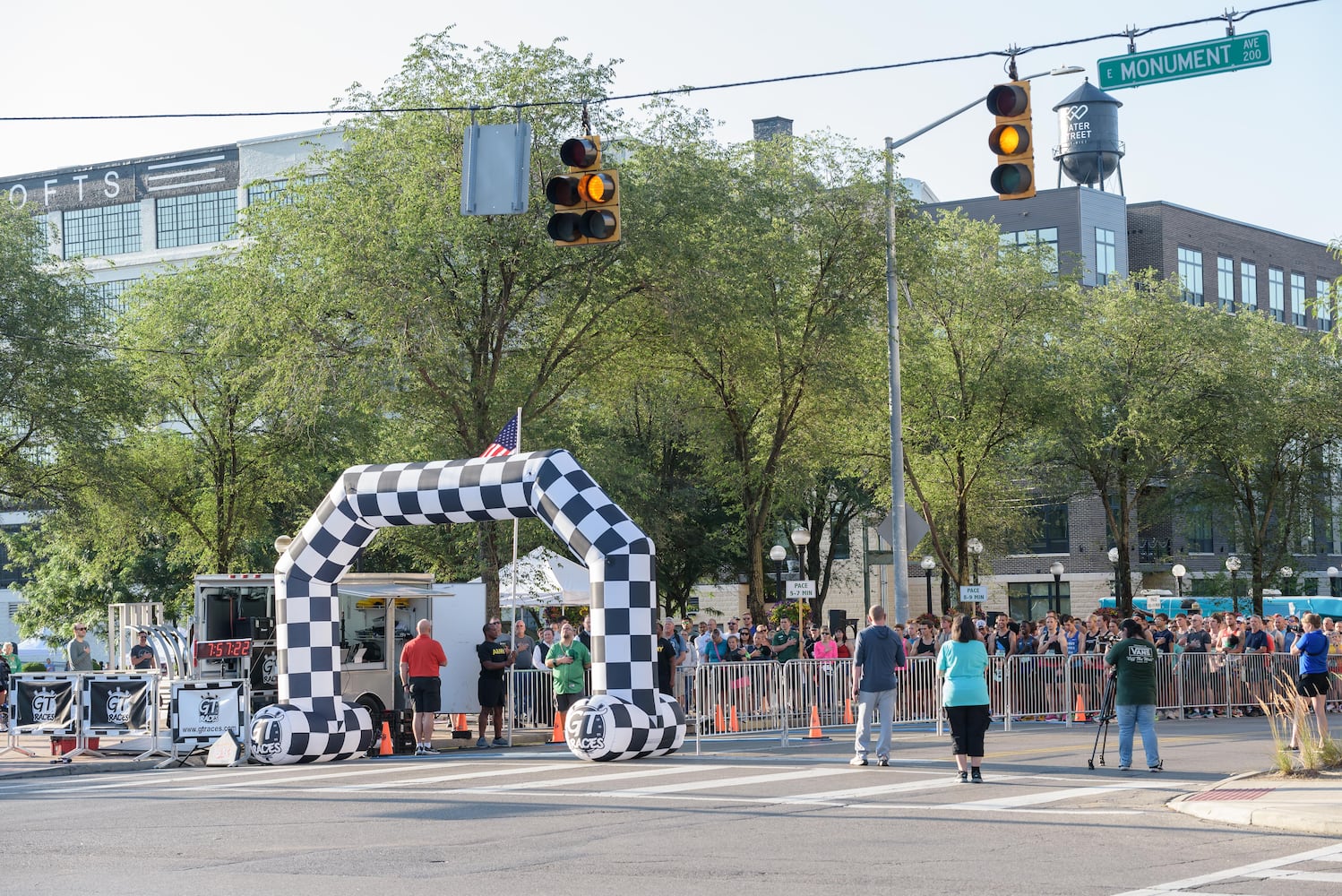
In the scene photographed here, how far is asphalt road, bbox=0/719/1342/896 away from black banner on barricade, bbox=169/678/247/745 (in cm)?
162

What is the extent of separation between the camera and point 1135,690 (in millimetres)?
16703

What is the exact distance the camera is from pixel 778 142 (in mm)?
33969

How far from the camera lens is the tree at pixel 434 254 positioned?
26609 mm

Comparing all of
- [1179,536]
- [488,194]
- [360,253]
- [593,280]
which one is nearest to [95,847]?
[488,194]

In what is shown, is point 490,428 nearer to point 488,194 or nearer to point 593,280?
point 593,280

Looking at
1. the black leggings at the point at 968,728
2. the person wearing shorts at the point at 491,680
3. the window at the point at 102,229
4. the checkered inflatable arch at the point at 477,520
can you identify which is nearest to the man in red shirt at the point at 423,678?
the checkered inflatable arch at the point at 477,520

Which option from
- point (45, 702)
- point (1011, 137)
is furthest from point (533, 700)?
point (1011, 137)

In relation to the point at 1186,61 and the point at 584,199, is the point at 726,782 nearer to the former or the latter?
the point at 584,199

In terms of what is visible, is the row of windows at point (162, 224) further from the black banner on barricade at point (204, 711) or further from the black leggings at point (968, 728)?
the black leggings at point (968, 728)

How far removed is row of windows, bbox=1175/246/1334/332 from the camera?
7519cm

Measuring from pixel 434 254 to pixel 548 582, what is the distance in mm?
8144

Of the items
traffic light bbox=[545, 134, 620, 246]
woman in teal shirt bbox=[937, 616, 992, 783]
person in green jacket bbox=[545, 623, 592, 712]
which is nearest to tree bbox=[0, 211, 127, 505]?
person in green jacket bbox=[545, 623, 592, 712]

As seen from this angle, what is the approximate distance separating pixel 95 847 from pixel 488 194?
25.0 feet

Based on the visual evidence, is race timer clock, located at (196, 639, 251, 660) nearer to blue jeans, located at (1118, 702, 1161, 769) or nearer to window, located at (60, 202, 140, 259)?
blue jeans, located at (1118, 702, 1161, 769)
